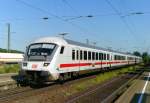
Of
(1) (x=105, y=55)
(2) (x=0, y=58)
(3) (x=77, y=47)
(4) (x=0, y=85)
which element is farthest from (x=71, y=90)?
(2) (x=0, y=58)

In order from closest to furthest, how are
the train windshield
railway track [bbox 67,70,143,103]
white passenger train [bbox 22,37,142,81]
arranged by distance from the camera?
railway track [bbox 67,70,143,103] → white passenger train [bbox 22,37,142,81] → the train windshield

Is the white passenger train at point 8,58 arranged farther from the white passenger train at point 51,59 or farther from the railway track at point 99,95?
the railway track at point 99,95

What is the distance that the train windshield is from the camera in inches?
768

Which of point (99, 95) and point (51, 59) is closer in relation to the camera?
point (99, 95)

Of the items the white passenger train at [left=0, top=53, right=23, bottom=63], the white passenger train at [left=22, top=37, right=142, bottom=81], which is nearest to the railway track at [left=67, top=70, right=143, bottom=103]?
the white passenger train at [left=22, top=37, right=142, bottom=81]

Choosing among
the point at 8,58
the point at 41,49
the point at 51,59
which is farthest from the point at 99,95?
the point at 8,58

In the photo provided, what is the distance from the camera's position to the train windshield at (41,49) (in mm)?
19516

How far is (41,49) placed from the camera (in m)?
19.9

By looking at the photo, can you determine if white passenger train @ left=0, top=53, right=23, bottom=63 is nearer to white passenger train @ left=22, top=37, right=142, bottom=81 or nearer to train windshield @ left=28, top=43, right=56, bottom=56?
white passenger train @ left=22, top=37, right=142, bottom=81

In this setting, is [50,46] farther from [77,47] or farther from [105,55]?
[105,55]

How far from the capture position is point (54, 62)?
1928cm

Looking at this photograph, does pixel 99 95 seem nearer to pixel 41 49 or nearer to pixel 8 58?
pixel 41 49

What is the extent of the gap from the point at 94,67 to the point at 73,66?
7775mm

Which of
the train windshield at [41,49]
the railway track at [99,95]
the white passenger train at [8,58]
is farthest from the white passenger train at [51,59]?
the white passenger train at [8,58]
